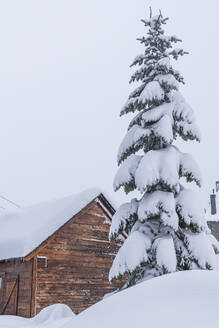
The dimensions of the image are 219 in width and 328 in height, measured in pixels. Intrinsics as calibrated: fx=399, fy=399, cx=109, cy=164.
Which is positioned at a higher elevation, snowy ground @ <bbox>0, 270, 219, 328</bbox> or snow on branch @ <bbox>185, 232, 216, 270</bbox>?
snow on branch @ <bbox>185, 232, 216, 270</bbox>

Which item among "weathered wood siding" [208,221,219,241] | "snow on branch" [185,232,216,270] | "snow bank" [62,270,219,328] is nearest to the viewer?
"snow bank" [62,270,219,328]

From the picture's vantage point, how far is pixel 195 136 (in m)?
12.7

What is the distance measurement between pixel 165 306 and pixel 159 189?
8.69 metres

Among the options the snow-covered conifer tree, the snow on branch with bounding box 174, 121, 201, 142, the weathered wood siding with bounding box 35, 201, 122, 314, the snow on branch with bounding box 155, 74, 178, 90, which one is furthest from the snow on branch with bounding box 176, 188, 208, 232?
the weathered wood siding with bounding box 35, 201, 122, 314

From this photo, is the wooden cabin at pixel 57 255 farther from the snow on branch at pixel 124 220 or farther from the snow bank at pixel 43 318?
the snow on branch at pixel 124 220

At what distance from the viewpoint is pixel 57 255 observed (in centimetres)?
1891

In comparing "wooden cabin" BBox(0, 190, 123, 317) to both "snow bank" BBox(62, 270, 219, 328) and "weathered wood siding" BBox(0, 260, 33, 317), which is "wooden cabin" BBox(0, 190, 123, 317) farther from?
"snow bank" BBox(62, 270, 219, 328)

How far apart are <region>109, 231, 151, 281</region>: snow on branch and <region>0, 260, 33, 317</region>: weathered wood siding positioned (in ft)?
24.5

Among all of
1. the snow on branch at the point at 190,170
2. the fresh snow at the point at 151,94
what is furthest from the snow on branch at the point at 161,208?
the fresh snow at the point at 151,94

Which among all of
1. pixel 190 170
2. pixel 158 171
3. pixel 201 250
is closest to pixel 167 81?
pixel 190 170

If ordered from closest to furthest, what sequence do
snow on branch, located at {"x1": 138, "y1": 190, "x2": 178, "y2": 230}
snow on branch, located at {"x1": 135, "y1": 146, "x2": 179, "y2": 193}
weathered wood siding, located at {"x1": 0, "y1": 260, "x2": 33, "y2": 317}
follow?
snow on branch, located at {"x1": 138, "y1": 190, "x2": 178, "y2": 230}
snow on branch, located at {"x1": 135, "y1": 146, "x2": 179, "y2": 193}
weathered wood siding, located at {"x1": 0, "y1": 260, "x2": 33, "y2": 317}

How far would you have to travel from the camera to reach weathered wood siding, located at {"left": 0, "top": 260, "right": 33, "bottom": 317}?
17.4 meters

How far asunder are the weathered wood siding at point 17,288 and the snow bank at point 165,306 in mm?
14059

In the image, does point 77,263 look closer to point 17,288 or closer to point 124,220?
point 17,288
